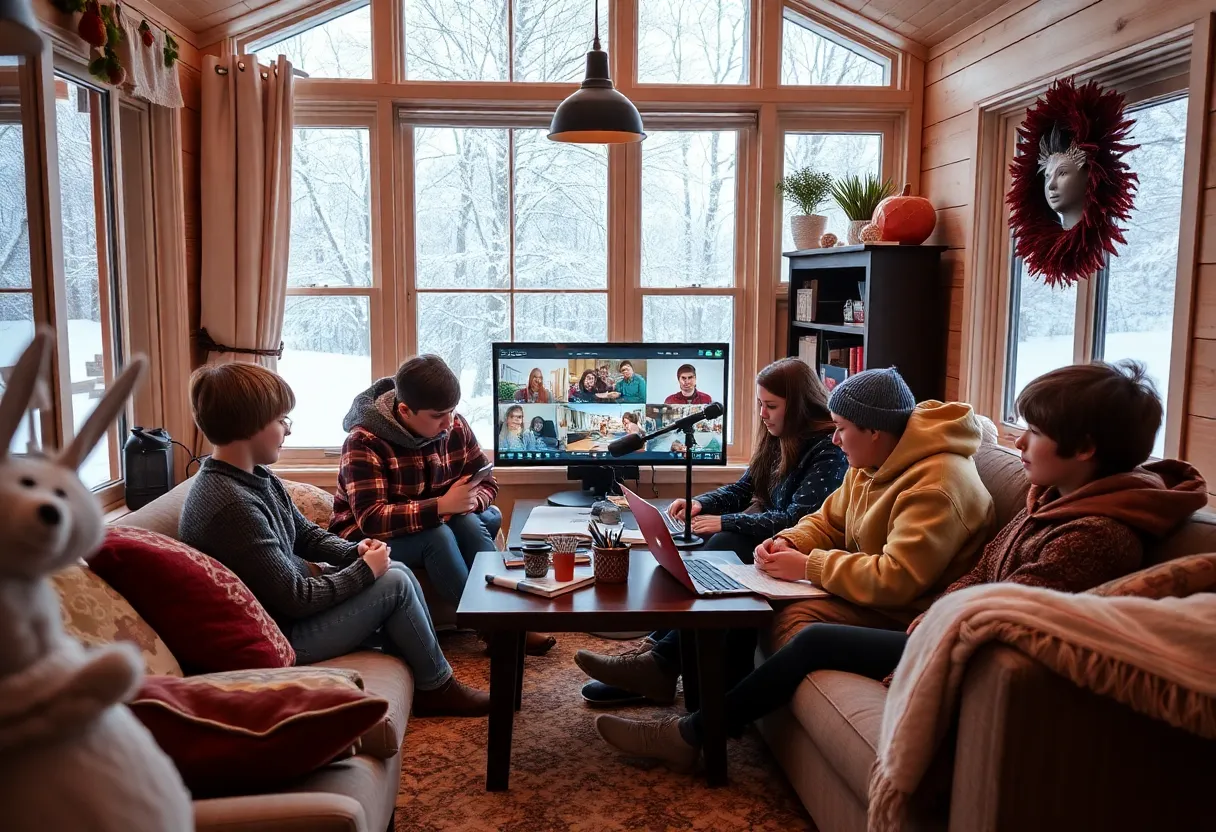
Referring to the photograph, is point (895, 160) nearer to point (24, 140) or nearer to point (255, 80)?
point (255, 80)

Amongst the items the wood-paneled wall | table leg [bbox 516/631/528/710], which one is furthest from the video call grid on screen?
table leg [bbox 516/631/528/710]

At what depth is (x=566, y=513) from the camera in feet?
10.9

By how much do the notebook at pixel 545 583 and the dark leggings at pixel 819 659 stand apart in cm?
45

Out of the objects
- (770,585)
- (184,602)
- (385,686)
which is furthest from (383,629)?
(770,585)

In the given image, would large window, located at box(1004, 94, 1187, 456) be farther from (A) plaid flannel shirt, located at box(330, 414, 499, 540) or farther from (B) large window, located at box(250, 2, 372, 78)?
(B) large window, located at box(250, 2, 372, 78)

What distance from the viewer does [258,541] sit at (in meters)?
2.19

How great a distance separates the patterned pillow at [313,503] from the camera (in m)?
3.42

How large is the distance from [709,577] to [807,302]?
180cm

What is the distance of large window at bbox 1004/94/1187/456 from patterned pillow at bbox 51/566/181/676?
2343mm

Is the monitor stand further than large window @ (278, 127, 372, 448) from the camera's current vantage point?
No

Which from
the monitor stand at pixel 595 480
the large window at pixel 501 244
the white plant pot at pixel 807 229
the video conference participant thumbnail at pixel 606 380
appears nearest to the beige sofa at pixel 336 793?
the monitor stand at pixel 595 480

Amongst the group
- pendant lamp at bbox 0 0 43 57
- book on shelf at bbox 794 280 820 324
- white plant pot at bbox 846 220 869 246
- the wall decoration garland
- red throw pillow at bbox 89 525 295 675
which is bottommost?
red throw pillow at bbox 89 525 295 675

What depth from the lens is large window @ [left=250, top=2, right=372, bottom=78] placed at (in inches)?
164

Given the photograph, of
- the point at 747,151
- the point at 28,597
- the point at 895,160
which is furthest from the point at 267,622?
the point at 895,160
